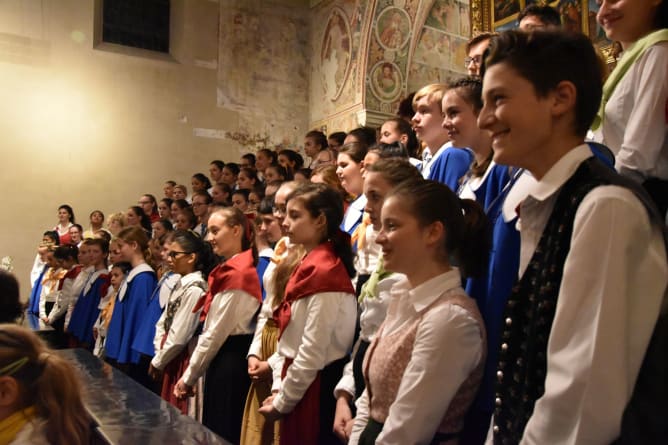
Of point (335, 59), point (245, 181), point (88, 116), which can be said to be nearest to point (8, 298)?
point (245, 181)

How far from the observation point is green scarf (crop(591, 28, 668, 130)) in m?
1.96

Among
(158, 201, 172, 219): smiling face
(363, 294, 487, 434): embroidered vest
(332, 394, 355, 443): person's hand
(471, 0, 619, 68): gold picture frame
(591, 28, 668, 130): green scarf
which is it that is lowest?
(332, 394, 355, 443): person's hand

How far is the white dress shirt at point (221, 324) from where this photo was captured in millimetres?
3803

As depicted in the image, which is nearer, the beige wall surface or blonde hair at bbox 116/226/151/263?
blonde hair at bbox 116/226/151/263

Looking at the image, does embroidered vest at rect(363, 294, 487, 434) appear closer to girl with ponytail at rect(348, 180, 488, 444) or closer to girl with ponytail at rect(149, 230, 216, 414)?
girl with ponytail at rect(348, 180, 488, 444)

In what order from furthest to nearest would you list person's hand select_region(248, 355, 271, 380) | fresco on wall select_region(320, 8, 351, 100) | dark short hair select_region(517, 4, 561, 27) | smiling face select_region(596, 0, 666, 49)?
fresco on wall select_region(320, 8, 351, 100) < person's hand select_region(248, 355, 271, 380) < dark short hair select_region(517, 4, 561, 27) < smiling face select_region(596, 0, 666, 49)

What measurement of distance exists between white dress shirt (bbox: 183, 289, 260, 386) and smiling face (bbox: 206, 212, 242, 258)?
49 centimetres

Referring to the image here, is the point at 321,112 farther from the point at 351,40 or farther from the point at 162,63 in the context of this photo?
the point at 162,63

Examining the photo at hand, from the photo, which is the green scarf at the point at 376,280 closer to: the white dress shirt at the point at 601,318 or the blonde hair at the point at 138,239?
the white dress shirt at the point at 601,318

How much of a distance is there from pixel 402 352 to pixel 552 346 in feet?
2.59

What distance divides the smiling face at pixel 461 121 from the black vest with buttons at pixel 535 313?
108 cm

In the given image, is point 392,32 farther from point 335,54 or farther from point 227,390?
point 227,390

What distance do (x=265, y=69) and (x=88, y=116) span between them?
4.06 meters

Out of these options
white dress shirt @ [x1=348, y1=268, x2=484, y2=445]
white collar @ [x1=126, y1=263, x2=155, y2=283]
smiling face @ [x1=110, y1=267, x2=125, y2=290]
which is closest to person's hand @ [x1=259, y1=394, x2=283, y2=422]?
white dress shirt @ [x1=348, y1=268, x2=484, y2=445]
